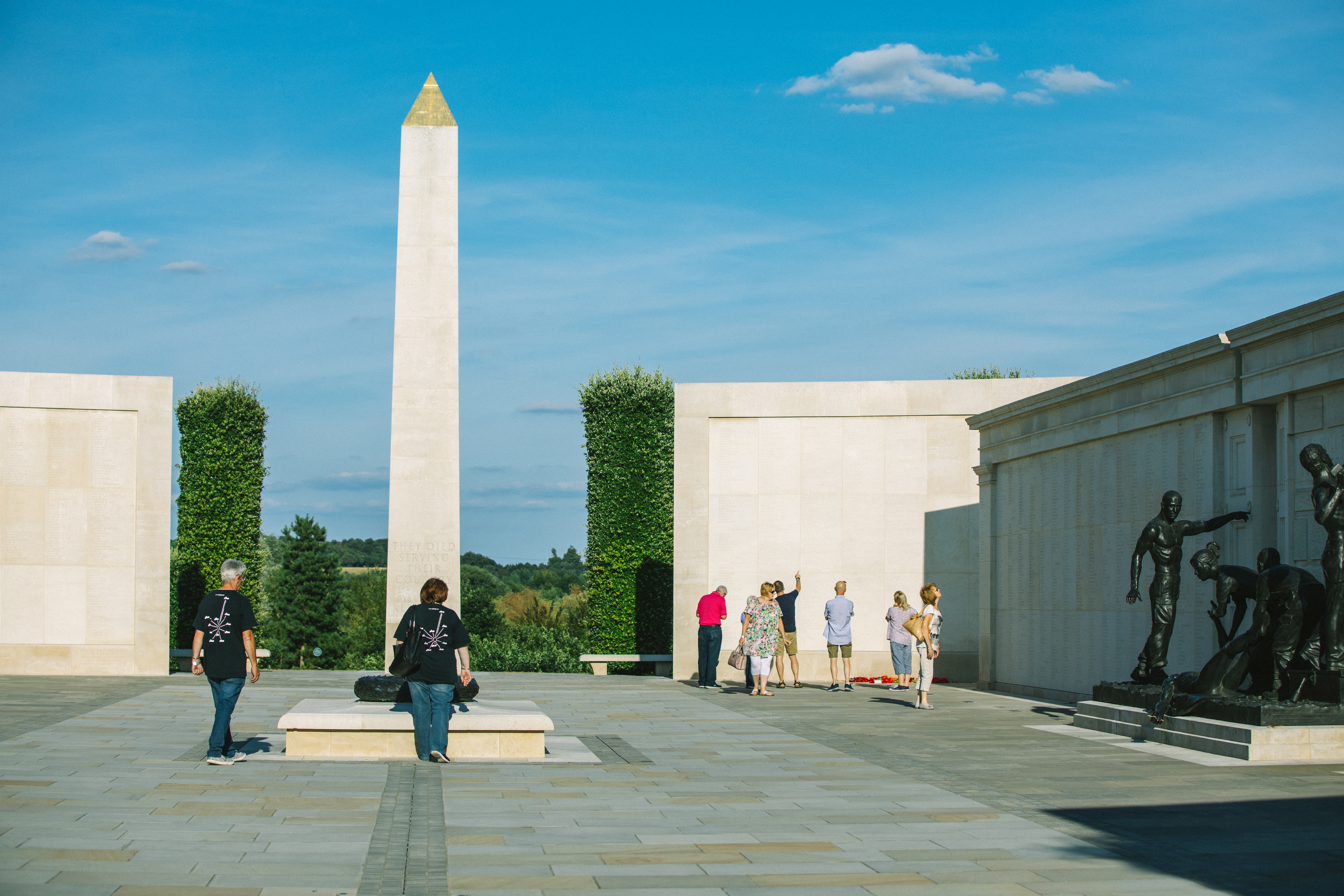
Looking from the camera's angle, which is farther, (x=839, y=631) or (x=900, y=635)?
(x=839, y=631)

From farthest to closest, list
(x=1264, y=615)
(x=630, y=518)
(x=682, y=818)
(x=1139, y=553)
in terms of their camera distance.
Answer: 1. (x=630, y=518)
2. (x=1139, y=553)
3. (x=1264, y=615)
4. (x=682, y=818)

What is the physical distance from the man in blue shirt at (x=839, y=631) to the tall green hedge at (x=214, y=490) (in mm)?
12635

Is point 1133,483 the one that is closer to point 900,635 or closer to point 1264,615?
point 900,635

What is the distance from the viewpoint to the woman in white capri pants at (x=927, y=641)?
1616 centimetres

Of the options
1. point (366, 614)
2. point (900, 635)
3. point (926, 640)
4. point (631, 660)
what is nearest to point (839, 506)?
point (900, 635)

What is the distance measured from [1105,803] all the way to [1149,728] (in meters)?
3.93

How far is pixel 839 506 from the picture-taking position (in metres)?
22.1

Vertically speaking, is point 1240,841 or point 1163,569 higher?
point 1163,569

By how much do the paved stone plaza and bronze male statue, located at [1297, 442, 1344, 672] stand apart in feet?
3.73

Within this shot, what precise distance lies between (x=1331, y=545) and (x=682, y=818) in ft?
21.8

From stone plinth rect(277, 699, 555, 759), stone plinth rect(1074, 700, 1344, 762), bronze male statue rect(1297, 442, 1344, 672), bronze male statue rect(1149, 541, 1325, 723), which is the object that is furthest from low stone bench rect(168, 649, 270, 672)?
bronze male statue rect(1297, 442, 1344, 672)

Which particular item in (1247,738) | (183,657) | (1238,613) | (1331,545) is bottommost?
(183,657)

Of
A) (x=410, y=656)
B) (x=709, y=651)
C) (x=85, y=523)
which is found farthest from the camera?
(x=85, y=523)

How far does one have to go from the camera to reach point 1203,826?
7906mm
